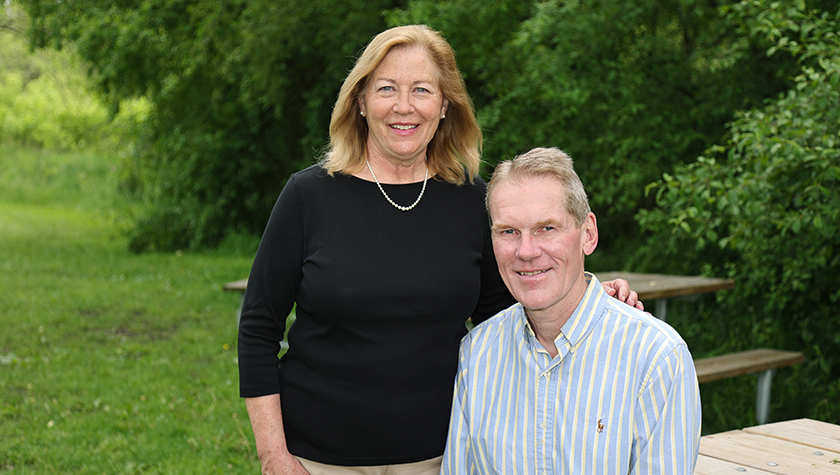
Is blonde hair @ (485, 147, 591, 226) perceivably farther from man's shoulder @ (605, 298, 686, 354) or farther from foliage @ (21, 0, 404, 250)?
foliage @ (21, 0, 404, 250)

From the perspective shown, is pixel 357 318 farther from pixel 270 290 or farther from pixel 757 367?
pixel 757 367

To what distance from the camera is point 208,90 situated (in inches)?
524

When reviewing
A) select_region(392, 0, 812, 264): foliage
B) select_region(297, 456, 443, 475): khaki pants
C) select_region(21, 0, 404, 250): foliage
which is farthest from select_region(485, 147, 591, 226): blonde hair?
select_region(21, 0, 404, 250): foliage

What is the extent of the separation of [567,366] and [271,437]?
876mm

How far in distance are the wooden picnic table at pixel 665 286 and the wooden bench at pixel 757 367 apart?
552 mm

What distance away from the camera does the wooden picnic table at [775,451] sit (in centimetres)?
246

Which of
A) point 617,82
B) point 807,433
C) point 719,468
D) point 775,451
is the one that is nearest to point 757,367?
point 807,433

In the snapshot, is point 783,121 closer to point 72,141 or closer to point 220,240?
point 220,240

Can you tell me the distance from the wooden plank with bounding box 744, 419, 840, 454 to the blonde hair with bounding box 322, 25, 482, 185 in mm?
1456

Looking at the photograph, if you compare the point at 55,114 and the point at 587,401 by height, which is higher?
the point at 587,401

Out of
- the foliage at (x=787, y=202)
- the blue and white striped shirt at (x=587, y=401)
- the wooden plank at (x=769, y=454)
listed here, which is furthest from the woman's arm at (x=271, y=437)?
the foliage at (x=787, y=202)

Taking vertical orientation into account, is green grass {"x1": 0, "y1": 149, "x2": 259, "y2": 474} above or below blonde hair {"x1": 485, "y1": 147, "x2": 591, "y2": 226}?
below

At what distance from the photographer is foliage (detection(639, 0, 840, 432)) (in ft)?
13.4

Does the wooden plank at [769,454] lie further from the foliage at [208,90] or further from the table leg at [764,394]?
the foliage at [208,90]
